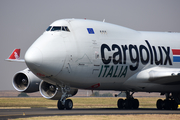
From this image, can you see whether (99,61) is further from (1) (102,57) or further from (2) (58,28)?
(2) (58,28)

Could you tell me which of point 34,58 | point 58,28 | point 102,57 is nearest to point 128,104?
point 102,57

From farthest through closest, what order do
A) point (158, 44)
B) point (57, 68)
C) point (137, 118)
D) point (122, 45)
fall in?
point (158, 44) → point (122, 45) → point (57, 68) → point (137, 118)

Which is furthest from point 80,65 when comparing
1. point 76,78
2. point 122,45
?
point 122,45

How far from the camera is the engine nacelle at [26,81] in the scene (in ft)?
100

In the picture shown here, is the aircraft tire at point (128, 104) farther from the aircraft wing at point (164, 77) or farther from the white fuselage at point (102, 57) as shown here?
the aircraft wing at point (164, 77)

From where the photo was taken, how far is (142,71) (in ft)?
96.7

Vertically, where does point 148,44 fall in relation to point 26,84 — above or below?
above

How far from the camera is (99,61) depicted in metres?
27.2

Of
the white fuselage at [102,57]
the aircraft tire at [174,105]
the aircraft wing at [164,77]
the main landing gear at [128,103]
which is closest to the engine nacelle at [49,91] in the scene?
the white fuselage at [102,57]

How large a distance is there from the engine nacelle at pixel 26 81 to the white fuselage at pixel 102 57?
4.27 meters

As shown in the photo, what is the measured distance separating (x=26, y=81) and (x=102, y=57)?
7328 millimetres

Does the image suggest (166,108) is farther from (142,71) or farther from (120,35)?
(120,35)

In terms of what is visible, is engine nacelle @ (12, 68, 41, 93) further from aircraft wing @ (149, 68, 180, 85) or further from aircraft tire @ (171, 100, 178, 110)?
aircraft tire @ (171, 100, 178, 110)

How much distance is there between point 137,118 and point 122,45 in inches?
383
